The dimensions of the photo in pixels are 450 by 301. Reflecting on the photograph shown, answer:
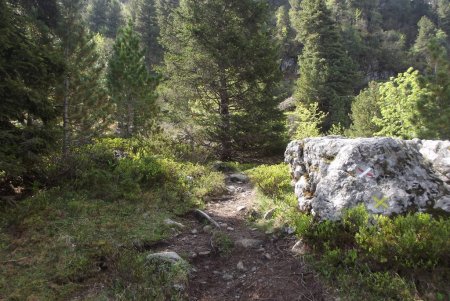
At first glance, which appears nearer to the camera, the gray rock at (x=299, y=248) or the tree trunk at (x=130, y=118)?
the gray rock at (x=299, y=248)

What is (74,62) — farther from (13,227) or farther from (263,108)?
(263,108)

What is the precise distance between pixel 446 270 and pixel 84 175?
7.76m

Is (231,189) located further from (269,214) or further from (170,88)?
(170,88)

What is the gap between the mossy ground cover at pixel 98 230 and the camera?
4711 millimetres

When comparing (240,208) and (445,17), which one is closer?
(240,208)

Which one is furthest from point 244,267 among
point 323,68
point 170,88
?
point 323,68

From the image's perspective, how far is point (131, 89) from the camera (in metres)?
14.6

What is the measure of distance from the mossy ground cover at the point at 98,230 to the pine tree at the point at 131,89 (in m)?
4.87

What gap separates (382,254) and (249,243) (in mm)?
2310

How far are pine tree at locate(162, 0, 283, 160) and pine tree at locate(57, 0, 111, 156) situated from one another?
4857 mm

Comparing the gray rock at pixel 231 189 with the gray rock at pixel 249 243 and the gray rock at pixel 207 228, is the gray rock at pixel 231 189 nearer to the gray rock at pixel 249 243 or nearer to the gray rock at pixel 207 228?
the gray rock at pixel 207 228

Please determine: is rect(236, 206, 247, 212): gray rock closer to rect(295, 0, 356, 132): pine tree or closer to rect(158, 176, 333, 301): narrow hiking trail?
rect(158, 176, 333, 301): narrow hiking trail

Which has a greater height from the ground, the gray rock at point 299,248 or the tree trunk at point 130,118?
the tree trunk at point 130,118

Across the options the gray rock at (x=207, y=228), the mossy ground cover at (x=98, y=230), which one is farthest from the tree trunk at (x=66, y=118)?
the gray rock at (x=207, y=228)
